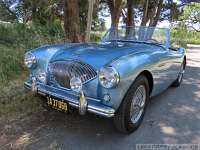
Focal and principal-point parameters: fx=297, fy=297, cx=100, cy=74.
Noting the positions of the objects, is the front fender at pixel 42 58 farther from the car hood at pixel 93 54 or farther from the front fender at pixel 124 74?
the front fender at pixel 124 74

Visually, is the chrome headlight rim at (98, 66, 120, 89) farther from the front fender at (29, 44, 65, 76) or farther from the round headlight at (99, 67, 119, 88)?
the front fender at (29, 44, 65, 76)

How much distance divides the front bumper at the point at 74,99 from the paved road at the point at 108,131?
1.64ft

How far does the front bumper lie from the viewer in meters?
3.41

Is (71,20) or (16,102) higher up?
(71,20)

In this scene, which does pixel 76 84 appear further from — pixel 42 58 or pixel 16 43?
pixel 16 43

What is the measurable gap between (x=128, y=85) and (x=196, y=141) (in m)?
1.22

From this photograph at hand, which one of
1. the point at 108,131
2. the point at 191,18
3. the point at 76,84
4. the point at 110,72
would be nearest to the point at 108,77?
the point at 110,72

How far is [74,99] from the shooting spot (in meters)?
3.60

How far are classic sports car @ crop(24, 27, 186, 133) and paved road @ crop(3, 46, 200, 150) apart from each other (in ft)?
0.72

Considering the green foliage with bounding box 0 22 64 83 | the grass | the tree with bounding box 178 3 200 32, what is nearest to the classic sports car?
the grass

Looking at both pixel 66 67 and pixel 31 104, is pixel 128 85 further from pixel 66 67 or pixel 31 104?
pixel 31 104

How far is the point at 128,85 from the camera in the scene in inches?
141

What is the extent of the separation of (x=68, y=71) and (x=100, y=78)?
508 millimetres

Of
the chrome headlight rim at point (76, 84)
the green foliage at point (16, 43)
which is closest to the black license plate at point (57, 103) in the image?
the chrome headlight rim at point (76, 84)
